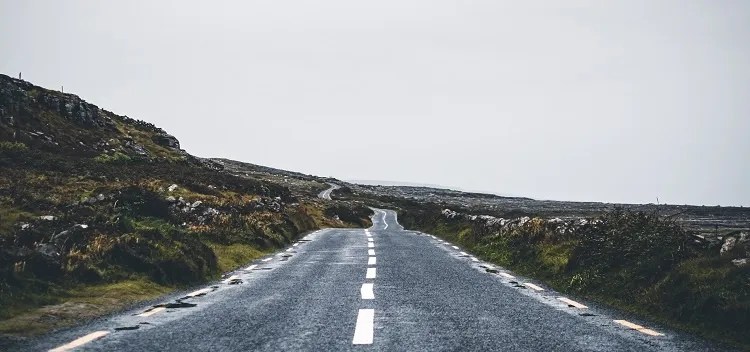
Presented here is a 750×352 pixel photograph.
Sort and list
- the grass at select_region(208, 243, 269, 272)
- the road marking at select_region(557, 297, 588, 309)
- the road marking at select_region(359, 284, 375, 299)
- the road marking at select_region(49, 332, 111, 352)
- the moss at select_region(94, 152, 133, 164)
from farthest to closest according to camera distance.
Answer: the moss at select_region(94, 152, 133, 164)
the grass at select_region(208, 243, 269, 272)
the road marking at select_region(359, 284, 375, 299)
the road marking at select_region(557, 297, 588, 309)
the road marking at select_region(49, 332, 111, 352)

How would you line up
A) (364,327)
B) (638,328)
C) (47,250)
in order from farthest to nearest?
(47,250)
(638,328)
(364,327)

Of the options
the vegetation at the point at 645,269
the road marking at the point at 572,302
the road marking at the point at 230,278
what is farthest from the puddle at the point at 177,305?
the vegetation at the point at 645,269

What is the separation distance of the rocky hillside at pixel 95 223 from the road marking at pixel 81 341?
112 centimetres

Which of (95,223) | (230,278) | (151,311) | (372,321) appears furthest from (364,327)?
(95,223)

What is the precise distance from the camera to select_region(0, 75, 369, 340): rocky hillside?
10.2 meters

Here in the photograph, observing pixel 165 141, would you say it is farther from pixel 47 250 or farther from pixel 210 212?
pixel 47 250

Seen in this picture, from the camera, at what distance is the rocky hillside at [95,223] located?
10195 millimetres

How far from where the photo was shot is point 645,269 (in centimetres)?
1141

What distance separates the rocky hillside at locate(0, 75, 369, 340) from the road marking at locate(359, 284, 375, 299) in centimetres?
469

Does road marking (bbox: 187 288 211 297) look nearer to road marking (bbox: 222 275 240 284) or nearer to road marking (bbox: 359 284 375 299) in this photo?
road marking (bbox: 222 275 240 284)

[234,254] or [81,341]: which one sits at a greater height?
[81,341]

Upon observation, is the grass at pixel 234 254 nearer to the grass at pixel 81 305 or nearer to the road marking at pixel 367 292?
the grass at pixel 81 305

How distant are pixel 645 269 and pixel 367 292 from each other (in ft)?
20.5

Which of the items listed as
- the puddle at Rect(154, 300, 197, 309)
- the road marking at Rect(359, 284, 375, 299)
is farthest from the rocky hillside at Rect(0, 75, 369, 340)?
the road marking at Rect(359, 284, 375, 299)
